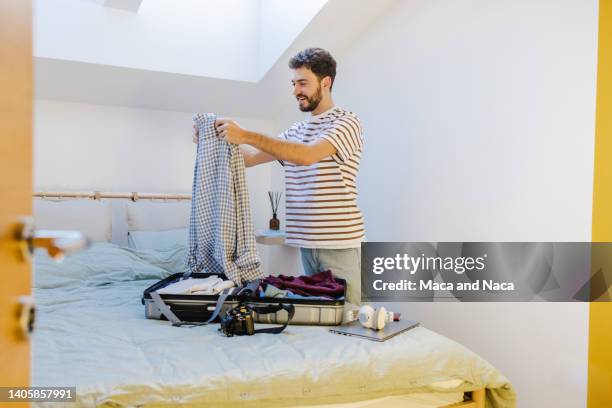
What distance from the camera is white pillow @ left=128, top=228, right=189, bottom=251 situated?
300 centimetres

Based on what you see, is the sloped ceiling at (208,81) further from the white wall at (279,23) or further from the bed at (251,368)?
the bed at (251,368)

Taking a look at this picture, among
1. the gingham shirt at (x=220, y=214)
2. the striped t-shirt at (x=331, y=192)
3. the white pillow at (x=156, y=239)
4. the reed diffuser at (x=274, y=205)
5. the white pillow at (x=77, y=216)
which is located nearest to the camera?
the gingham shirt at (x=220, y=214)

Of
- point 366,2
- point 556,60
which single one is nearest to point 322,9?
point 366,2

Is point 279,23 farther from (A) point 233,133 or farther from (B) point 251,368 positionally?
(B) point 251,368

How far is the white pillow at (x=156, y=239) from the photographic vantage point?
118 inches

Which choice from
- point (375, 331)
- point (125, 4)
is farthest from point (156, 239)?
point (375, 331)

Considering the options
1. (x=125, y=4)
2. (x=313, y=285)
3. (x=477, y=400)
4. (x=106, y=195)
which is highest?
(x=125, y=4)

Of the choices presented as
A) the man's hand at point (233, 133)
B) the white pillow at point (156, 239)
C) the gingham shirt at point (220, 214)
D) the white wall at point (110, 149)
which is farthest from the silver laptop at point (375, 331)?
the white wall at point (110, 149)

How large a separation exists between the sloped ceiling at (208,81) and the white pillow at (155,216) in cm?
73

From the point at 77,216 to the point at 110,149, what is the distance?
2.16 feet

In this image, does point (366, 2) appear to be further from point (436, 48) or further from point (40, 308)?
point (40, 308)

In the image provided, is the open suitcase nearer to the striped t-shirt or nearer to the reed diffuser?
the striped t-shirt

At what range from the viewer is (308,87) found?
7.18 ft

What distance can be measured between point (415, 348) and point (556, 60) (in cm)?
121
